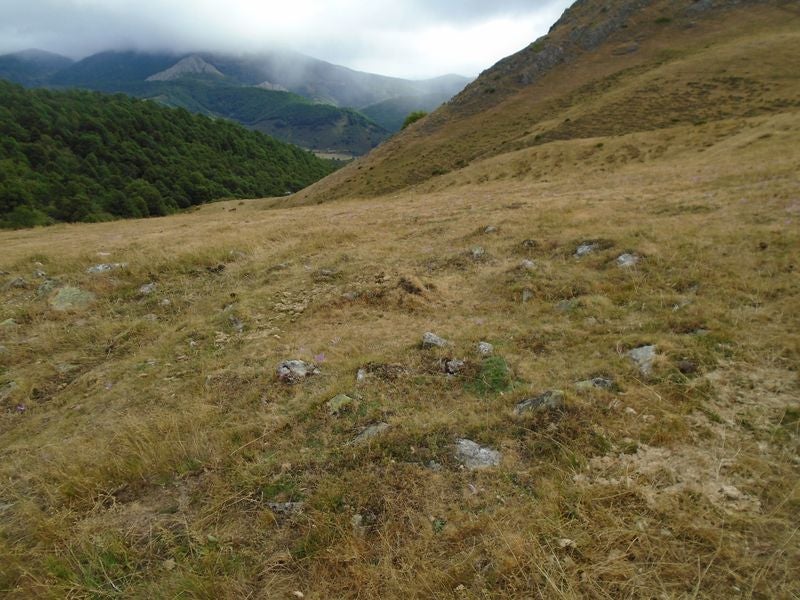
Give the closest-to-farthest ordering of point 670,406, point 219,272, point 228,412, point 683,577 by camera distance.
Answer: point 683,577
point 670,406
point 228,412
point 219,272

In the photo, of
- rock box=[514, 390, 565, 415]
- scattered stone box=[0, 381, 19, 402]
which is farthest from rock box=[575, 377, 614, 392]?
scattered stone box=[0, 381, 19, 402]

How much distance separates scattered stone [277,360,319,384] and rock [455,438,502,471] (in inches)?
117

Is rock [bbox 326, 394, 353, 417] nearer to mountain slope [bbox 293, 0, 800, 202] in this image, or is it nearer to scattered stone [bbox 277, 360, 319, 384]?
scattered stone [bbox 277, 360, 319, 384]

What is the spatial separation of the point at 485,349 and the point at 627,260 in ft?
17.2

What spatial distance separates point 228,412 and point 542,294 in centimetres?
668

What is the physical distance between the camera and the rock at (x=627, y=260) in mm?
9519

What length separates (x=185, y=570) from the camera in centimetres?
365

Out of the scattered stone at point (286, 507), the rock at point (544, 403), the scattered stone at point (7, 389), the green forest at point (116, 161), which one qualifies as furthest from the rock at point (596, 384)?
the green forest at point (116, 161)

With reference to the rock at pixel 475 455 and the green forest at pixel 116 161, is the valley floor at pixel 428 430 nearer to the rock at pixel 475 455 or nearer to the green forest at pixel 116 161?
the rock at pixel 475 455

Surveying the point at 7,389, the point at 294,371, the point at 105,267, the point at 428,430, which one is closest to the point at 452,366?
the point at 428,430

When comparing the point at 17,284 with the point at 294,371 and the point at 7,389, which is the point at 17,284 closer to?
the point at 7,389

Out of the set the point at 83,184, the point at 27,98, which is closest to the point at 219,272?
the point at 83,184

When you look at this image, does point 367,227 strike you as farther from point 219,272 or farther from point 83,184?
point 83,184

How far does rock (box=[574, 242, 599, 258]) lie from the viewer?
10898mm
